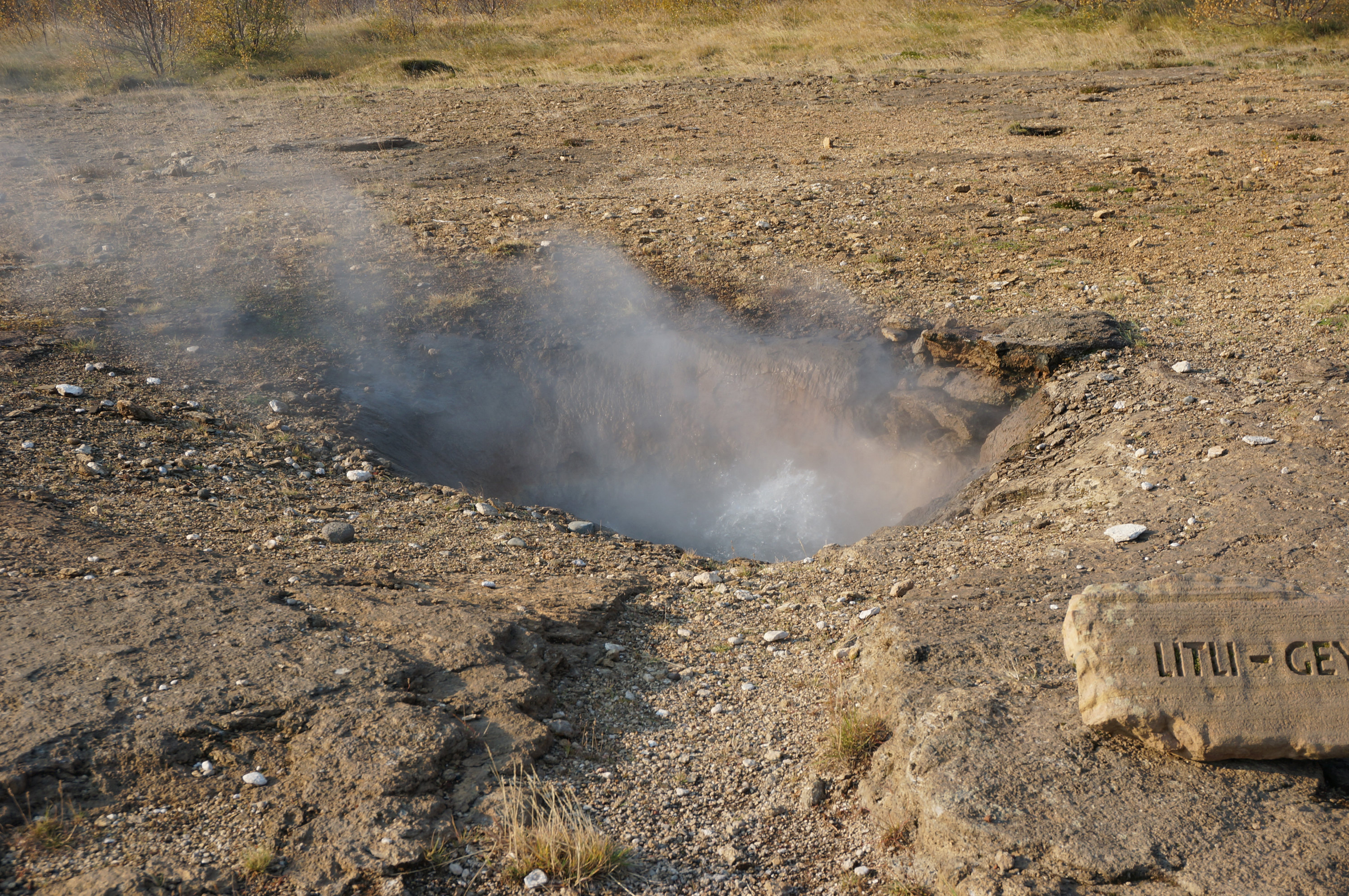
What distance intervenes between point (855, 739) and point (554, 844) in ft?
3.35

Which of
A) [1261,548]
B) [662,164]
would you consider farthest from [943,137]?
[1261,548]

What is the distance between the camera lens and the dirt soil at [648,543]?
238 centimetres

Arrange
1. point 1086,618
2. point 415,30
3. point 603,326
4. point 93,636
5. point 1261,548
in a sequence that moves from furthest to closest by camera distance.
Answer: point 415,30, point 603,326, point 1261,548, point 93,636, point 1086,618

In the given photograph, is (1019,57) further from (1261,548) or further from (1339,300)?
(1261,548)

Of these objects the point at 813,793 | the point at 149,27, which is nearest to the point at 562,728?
the point at 813,793

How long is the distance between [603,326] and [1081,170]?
529 centimetres

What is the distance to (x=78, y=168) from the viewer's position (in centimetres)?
978

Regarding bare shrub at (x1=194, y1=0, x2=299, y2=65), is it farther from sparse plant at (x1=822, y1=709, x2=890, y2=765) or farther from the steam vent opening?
sparse plant at (x1=822, y1=709, x2=890, y2=765)

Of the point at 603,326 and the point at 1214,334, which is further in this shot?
the point at 603,326

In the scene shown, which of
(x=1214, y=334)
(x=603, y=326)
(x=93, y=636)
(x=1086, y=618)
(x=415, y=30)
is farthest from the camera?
(x=415, y=30)

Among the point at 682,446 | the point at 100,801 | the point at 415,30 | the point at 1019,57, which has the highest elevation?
the point at 415,30

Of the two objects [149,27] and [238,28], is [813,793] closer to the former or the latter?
[238,28]

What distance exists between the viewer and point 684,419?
6.61 metres

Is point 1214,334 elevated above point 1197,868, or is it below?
above
